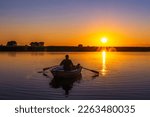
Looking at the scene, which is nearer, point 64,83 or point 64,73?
point 64,83

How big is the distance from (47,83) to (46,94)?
5.27 meters

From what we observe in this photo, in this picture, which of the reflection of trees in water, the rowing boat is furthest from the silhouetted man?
the reflection of trees in water

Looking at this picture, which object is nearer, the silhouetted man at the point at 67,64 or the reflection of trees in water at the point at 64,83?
the reflection of trees in water at the point at 64,83

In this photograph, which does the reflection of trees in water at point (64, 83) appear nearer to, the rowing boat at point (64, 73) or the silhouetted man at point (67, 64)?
the rowing boat at point (64, 73)

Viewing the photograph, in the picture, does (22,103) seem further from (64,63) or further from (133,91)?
(64,63)

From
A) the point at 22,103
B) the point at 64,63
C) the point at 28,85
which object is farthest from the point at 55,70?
the point at 22,103

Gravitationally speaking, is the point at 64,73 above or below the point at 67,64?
below

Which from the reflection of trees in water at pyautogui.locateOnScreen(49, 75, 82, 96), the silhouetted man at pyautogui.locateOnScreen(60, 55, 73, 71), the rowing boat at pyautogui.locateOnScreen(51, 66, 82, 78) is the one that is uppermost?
the silhouetted man at pyautogui.locateOnScreen(60, 55, 73, 71)

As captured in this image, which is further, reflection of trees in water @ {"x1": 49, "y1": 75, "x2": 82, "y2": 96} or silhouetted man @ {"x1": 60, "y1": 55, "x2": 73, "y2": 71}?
silhouetted man @ {"x1": 60, "y1": 55, "x2": 73, "y2": 71}

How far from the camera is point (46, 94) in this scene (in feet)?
71.2

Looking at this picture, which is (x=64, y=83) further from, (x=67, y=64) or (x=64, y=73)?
(x=67, y=64)

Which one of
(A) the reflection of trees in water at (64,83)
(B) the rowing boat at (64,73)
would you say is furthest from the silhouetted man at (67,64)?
(A) the reflection of trees in water at (64,83)

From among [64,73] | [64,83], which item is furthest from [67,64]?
[64,83]

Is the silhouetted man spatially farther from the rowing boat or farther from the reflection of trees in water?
the reflection of trees in water
